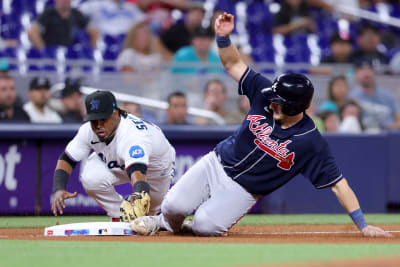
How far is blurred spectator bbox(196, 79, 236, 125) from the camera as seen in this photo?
9.80 m

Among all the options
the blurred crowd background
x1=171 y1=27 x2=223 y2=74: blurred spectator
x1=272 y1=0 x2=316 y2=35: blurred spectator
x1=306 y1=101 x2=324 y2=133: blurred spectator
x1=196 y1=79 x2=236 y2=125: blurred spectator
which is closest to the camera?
the blurred crowd background

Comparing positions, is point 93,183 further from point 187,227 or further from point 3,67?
point 3,67

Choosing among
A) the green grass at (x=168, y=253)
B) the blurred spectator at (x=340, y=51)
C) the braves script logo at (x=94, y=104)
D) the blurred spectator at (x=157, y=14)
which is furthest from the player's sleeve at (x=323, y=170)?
the blurred spectator at (x=157, y=14)

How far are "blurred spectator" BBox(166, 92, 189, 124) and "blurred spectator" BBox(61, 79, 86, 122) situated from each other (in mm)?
1164

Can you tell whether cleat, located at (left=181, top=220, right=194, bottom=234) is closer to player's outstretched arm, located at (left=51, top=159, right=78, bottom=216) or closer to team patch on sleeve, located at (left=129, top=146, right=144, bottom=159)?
team patch on sleeve, located at (left=129, top=146, right=144, bottom=159)

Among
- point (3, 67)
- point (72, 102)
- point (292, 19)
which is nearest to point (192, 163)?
point (72, 102)

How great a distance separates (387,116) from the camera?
10.4 meters

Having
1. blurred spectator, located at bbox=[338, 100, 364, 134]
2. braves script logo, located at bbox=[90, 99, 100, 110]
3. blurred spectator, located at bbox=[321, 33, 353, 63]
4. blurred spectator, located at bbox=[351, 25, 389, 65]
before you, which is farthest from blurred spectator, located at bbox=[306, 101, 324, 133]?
braves script logo, located at bbox=[90, 99, 100, 110]

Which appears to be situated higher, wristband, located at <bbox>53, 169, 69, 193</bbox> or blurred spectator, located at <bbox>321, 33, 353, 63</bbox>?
blurred spectator, located at <bbox>321, 33, 353, 63</bbox>

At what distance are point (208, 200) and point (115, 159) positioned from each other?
1.04 m

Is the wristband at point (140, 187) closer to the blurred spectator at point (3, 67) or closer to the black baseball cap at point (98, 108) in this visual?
the black baseball cap at point (98, 108)

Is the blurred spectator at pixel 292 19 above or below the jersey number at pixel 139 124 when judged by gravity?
above

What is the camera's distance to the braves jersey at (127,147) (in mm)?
5859

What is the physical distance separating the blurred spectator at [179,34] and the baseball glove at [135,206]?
6.50m
